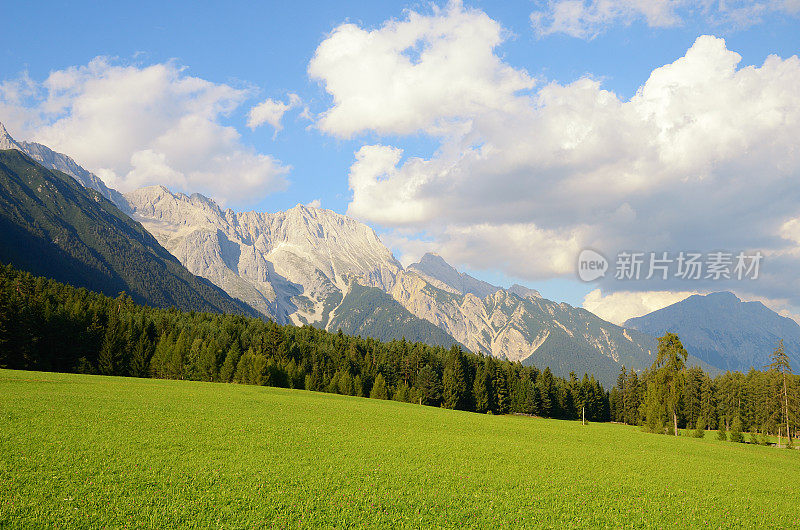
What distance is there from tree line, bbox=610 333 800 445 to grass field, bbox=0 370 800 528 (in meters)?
32.9

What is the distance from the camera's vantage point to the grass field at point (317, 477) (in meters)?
17.4

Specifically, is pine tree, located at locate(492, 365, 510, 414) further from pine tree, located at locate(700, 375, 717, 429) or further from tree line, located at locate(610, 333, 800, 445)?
pine tree, located at locate(700, 375, 717, 429)

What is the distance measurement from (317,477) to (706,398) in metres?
149

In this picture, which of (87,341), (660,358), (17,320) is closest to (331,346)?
(87,341)

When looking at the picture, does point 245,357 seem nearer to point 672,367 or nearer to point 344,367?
point 344,367

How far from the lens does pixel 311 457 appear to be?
27.8 m

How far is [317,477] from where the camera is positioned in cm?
2311

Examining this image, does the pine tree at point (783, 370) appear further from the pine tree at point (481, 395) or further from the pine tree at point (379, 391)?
the pine tree at point (379, 391)

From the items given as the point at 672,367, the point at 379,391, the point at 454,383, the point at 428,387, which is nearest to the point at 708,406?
the point at 672,367

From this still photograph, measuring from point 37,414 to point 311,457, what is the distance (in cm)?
2221

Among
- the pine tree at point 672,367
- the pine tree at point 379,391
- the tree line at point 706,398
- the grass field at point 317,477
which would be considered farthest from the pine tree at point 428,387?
the grass field at point 317,477

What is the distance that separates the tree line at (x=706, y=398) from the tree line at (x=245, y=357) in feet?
44.0

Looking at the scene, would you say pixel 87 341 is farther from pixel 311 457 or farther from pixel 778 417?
pixel 778 417

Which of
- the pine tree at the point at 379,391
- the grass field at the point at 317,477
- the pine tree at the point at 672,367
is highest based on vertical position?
the pine tree at the point at 672,367
